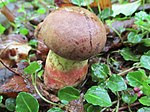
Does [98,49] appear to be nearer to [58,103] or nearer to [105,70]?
[105,70]

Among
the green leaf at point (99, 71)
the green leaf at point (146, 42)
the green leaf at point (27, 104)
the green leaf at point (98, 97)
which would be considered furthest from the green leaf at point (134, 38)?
the green leaf at point (27, 104)

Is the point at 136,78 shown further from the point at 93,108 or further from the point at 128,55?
the point at 128,55

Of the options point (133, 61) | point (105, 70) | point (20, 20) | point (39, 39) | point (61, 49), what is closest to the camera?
point (61, 49)

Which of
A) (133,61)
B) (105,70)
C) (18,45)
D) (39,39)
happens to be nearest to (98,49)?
(105,70)

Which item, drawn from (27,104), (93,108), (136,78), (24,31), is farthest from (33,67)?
(24,31)

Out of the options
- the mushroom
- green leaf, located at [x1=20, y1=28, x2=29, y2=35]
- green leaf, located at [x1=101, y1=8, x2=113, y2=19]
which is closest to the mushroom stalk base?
the mushroom
